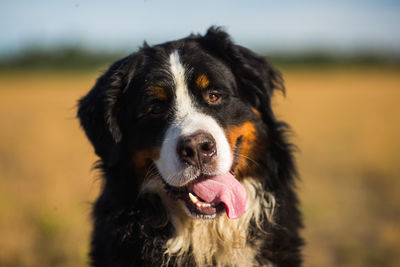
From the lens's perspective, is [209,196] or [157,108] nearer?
[209,196]

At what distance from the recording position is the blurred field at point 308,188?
4.84 meters

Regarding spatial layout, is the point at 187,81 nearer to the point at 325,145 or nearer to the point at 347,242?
the point at 347,242

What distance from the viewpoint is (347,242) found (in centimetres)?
504

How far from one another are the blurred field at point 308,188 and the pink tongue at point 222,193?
0.72 m

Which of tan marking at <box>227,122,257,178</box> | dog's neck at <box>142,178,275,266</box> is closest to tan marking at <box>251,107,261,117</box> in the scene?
tan marking at <box>227,122,257,178</box>

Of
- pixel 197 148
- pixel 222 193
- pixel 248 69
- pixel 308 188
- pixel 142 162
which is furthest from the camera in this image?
pixel 308 188

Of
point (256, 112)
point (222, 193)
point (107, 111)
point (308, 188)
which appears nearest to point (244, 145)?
point (256, 112)

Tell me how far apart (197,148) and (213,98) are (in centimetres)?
60

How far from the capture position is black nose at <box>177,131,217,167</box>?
8.70 feet

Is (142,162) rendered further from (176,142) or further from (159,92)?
(159,92)

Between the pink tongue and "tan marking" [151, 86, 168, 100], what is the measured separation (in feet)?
2.34

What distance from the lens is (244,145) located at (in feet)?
10.1

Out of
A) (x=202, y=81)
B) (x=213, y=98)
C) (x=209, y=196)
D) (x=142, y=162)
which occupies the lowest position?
(x=209, y=196)

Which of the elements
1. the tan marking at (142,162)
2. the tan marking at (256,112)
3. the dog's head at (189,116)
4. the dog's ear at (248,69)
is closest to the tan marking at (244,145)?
the dog's head at (189,116)
